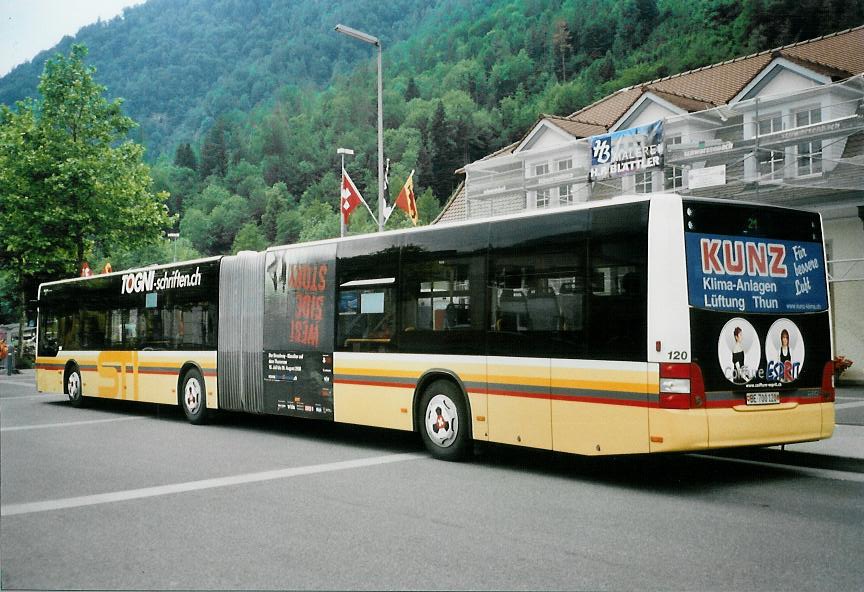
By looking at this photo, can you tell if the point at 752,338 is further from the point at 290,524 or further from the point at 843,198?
the point at 843,198

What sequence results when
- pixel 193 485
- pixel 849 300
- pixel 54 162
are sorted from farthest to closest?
pixel 849 300, pixel 54 162, pixel 193 485

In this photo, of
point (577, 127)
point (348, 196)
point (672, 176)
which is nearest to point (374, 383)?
point (672, 176)

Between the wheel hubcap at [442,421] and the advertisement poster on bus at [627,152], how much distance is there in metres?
12.6

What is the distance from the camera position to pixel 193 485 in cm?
748

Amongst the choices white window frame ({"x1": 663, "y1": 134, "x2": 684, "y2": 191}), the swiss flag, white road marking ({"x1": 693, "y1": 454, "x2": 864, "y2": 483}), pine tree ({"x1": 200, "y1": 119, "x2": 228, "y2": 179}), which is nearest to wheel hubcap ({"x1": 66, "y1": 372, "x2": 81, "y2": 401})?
pine tree ({"x1": 200, "y1": 119, "x2": 228, "y2": 179})

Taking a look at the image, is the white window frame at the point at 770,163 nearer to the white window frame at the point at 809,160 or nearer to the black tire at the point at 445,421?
the white window frame at the point at 809,160

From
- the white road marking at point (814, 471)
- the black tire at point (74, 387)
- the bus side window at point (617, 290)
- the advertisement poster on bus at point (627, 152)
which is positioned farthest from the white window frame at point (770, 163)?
the black tire at point (74, 387)

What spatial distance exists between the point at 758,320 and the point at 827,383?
1262mm

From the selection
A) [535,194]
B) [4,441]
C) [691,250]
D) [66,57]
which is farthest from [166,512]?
[535,194]

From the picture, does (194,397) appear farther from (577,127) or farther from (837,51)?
(837,51)

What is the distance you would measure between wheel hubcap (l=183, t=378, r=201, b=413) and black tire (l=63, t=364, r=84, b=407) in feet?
8.76

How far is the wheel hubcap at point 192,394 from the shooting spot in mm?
14961

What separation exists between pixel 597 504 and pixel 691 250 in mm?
2567

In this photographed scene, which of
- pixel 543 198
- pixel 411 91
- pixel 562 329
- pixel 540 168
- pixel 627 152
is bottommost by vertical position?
pixel 562 329
